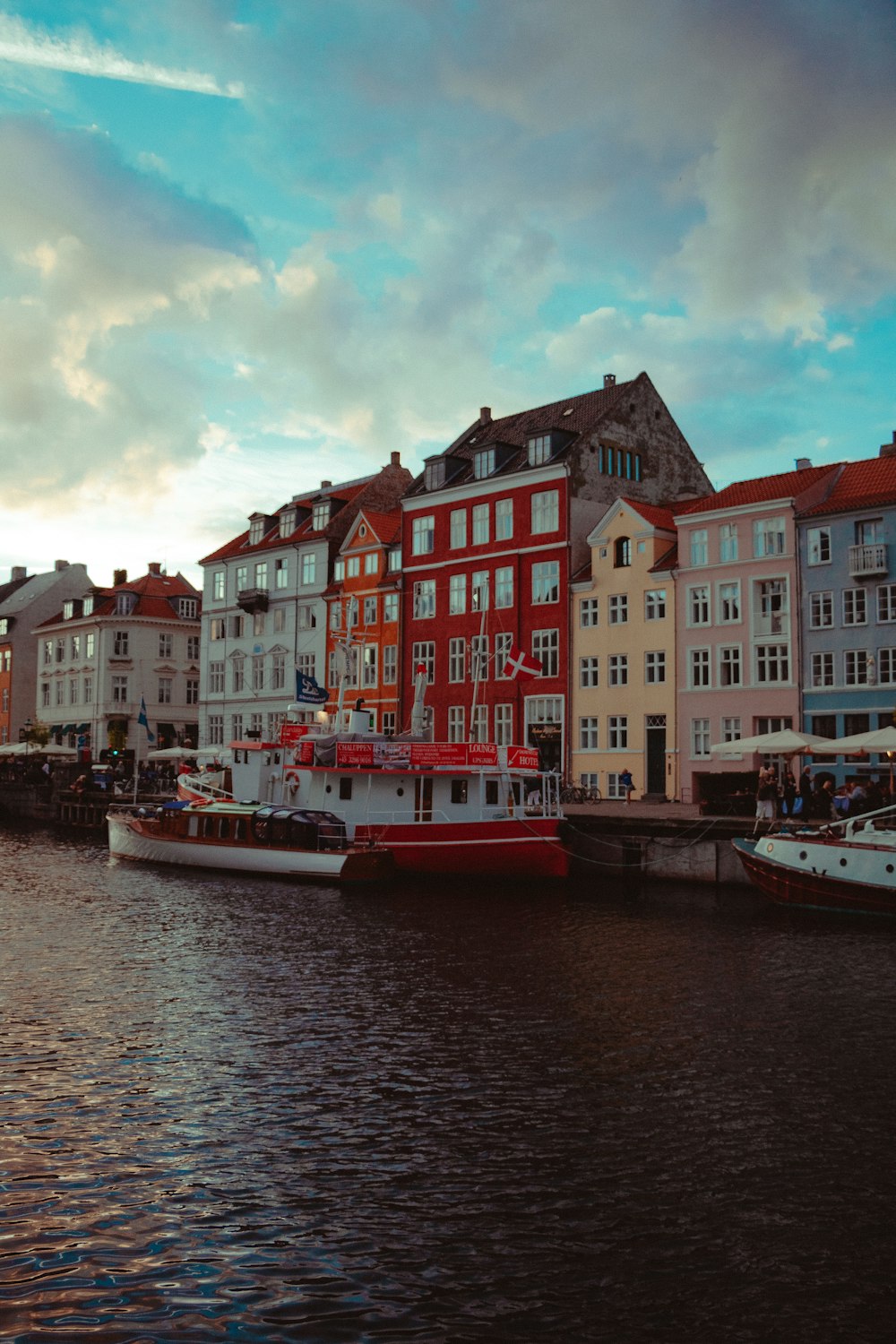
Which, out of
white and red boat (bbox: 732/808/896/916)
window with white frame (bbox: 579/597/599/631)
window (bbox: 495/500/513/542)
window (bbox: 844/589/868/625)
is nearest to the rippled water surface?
white and red boat (bbox: 732/808/896/916)

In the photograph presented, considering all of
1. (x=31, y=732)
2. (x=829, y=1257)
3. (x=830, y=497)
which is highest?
(x=830, y=497)

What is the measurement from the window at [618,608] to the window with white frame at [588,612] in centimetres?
99

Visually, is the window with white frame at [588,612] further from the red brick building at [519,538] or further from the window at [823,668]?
the window at [823,668]

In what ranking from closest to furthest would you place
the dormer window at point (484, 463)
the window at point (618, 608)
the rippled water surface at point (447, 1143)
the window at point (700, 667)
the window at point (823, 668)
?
the rippled water surface at point (447, 1143) < the window at point (823, 668) < the window at point (700, 667) < the window at point (618, 608) < the dormer window at point (484, 463)

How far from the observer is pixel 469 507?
6481 centimetres

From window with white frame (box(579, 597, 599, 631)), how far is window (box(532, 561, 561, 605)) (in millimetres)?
1671

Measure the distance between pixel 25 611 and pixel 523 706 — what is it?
63.3 m

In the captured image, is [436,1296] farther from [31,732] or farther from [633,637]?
[31,732]

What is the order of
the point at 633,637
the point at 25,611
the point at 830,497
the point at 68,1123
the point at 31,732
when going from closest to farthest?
the point at 68,1123
the point at 830,497
the point at 633,637
the point at 31,732
the point at 25,611

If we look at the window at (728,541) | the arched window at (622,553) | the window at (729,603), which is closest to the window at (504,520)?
the arched window at (622,553)

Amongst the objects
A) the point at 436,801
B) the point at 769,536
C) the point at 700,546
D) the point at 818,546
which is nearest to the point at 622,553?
the point at 700,546

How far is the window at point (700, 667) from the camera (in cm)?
5178

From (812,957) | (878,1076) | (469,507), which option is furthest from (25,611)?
(878,1076)

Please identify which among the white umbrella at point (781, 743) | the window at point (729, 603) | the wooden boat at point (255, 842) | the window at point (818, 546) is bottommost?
the wooden boat at point (255, 842)
